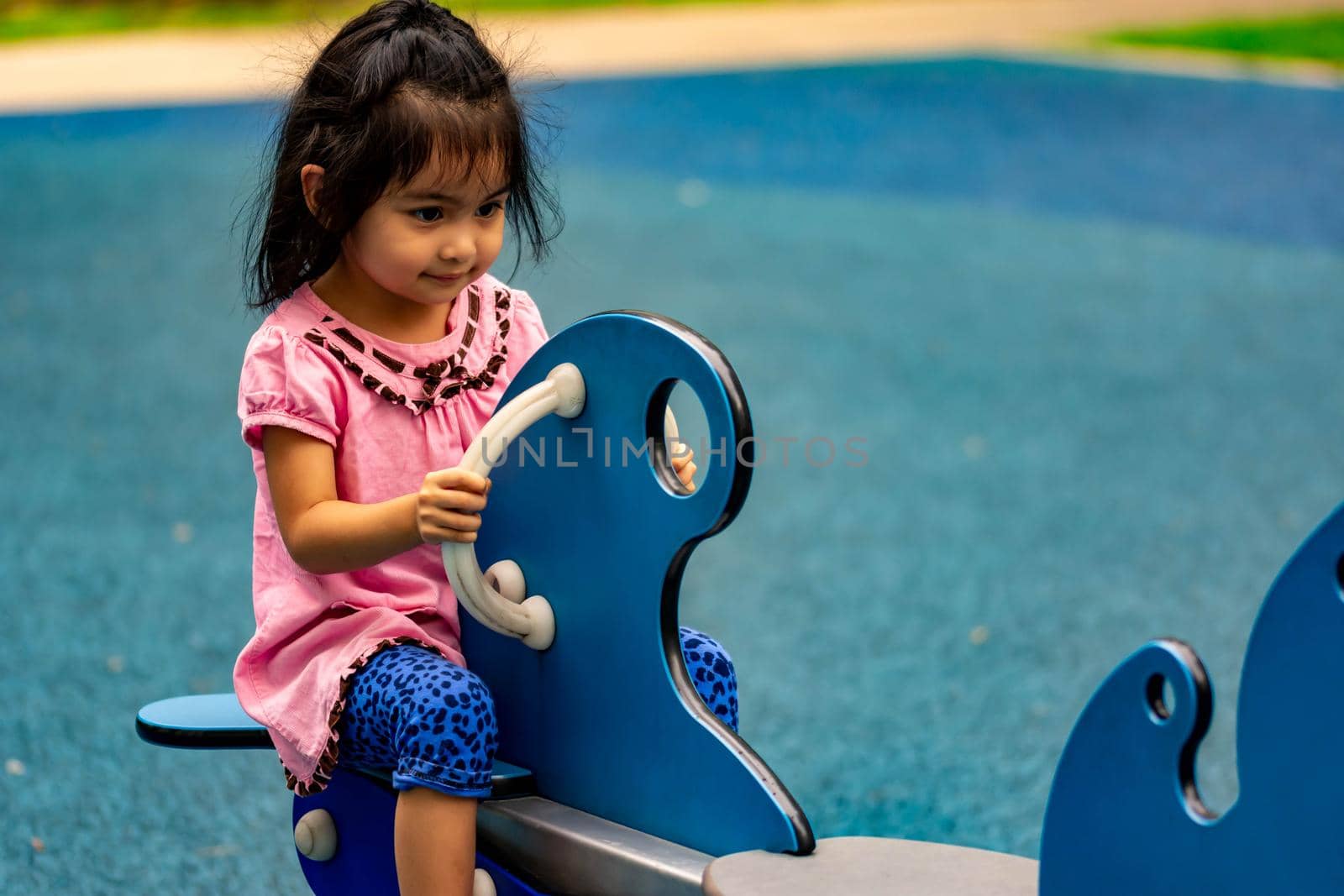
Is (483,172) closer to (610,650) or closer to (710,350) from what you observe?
(710,350)

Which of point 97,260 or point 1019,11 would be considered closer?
point 97,260

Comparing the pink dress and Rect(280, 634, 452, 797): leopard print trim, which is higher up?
the pink dress

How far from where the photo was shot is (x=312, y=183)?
153cm

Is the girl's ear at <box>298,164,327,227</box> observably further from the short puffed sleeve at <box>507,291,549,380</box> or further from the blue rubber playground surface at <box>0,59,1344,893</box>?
the blue rubber playground surface at <box>0,59,1344,893</box>

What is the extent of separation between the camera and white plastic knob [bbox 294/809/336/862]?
169cm

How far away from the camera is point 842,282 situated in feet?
17.7

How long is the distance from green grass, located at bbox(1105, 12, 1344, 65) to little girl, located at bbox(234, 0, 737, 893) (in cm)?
860

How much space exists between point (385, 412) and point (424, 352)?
0.07m

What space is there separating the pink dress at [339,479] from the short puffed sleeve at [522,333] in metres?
0.06

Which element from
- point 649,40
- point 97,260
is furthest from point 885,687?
point 649,40

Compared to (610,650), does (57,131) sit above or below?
above

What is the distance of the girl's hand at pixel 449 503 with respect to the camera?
142 centimetres

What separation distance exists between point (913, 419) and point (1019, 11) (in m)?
8.25

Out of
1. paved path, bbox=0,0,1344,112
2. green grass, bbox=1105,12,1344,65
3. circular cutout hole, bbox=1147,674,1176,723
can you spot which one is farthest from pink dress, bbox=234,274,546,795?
green grass, bbox=1105,12,1344,65
